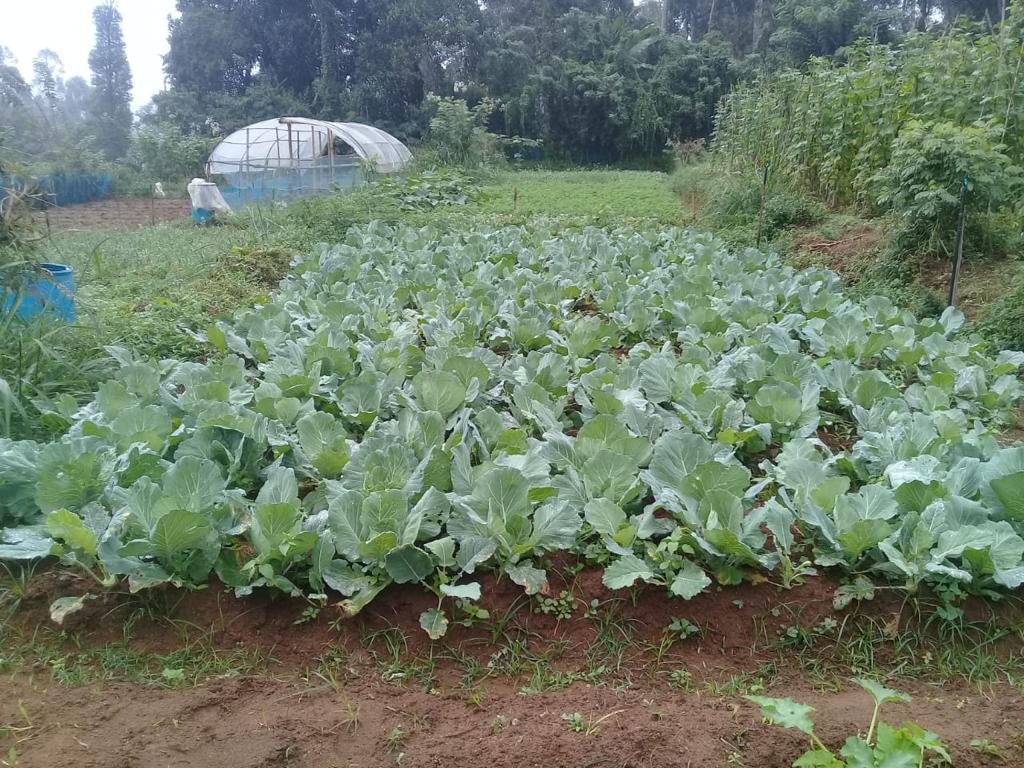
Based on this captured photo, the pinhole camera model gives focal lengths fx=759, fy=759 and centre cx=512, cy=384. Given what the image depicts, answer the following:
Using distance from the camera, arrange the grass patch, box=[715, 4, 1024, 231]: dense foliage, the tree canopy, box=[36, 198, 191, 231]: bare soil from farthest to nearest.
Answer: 1. the tree canopy
2. box=[36, 198, 191, 231]: bare soil
3. box=[715, 4, 1024, 231]: dense foliage
4. the grass patch

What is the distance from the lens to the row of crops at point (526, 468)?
2.30 meters

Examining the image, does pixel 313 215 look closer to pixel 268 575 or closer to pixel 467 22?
pixel 268 575

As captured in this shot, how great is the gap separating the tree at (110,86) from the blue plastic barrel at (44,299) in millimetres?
18655

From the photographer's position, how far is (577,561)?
2.54 metres

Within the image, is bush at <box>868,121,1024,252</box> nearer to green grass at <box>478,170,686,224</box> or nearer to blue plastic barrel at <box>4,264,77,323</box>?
green grass at <box>478,170,686,224</box>

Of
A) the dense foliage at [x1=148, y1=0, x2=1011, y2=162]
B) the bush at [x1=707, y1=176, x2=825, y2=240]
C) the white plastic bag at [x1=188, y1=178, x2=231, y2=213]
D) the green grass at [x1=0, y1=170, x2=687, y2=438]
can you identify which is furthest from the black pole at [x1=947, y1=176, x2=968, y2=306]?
the dense foliage at [x1=148, y1=0, x2=1011, y2=162]

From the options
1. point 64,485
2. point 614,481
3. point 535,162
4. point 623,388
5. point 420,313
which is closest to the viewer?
point 64,485

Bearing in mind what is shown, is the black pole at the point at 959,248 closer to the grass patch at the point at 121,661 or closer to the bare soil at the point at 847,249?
the bare soil at the point at 847,249

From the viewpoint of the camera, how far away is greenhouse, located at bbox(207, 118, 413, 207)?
15.7 m

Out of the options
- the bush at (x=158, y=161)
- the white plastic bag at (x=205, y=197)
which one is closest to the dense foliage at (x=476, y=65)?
the bush at (x=158, y=161)

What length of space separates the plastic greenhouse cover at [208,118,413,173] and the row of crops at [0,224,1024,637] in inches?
536

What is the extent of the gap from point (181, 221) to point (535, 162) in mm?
16970

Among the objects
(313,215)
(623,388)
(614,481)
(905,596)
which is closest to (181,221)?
(313,215)

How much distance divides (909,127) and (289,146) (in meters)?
13.9
